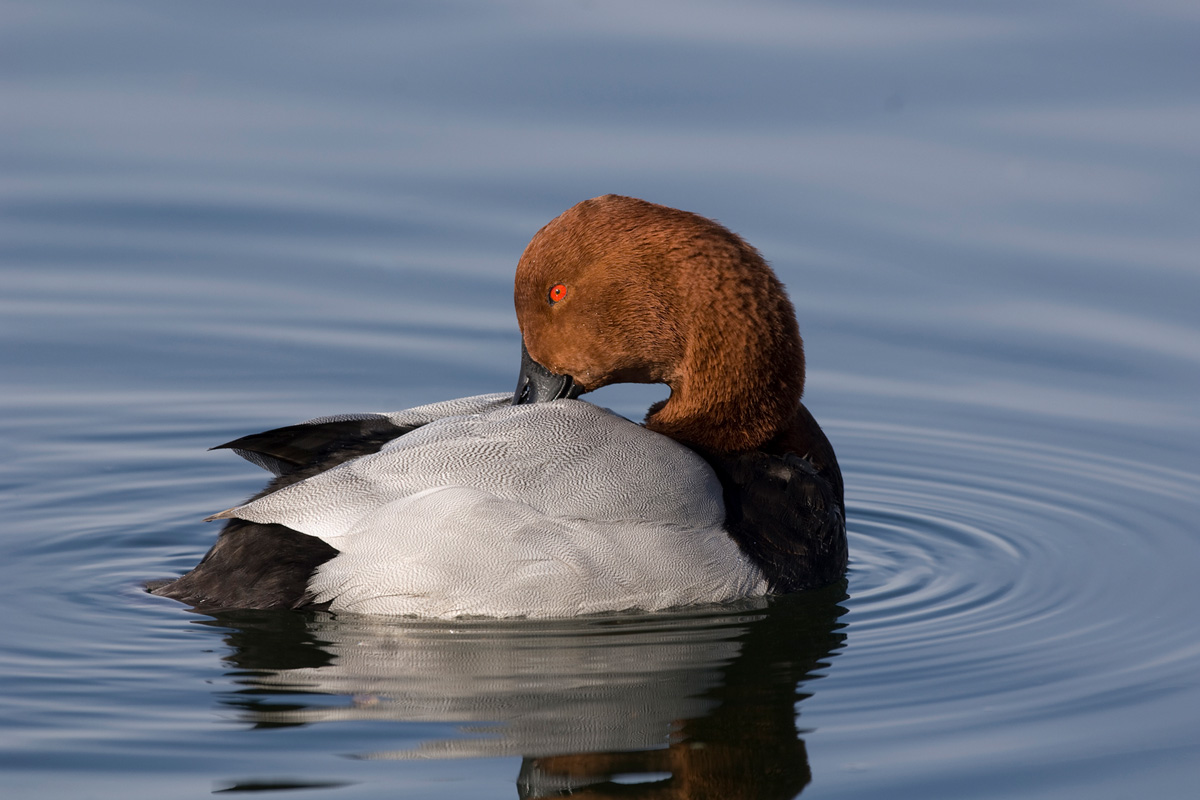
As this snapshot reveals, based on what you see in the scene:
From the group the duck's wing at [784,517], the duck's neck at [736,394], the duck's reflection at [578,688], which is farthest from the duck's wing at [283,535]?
the duck's wing at [784,517]

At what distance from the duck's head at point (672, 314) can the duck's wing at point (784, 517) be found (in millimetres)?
144

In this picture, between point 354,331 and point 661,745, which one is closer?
point 661,745

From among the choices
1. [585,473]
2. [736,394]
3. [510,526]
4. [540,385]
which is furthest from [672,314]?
[510,526]

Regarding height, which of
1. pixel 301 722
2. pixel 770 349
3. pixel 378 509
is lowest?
pixel 301 722

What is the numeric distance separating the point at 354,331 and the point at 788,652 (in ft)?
13.8

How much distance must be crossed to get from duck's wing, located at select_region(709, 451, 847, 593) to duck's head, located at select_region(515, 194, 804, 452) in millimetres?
144

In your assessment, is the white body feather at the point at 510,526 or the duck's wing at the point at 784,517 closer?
the white body feather at the point at 510,526

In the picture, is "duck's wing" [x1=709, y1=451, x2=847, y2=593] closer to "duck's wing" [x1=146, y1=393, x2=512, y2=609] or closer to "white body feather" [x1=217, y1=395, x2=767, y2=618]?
"white body feather" [x1=217, y1=395, x2=767, y2=618]

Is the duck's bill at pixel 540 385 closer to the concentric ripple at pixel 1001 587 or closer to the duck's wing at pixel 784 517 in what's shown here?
the duck's wing at pixel 784 517

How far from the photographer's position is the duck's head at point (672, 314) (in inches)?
246

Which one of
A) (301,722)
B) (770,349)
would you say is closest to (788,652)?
(770,349)

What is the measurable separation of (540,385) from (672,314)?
23.6 inches

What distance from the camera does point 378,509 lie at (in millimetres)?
5625

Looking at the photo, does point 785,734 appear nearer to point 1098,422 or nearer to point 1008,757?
point 1008,757
